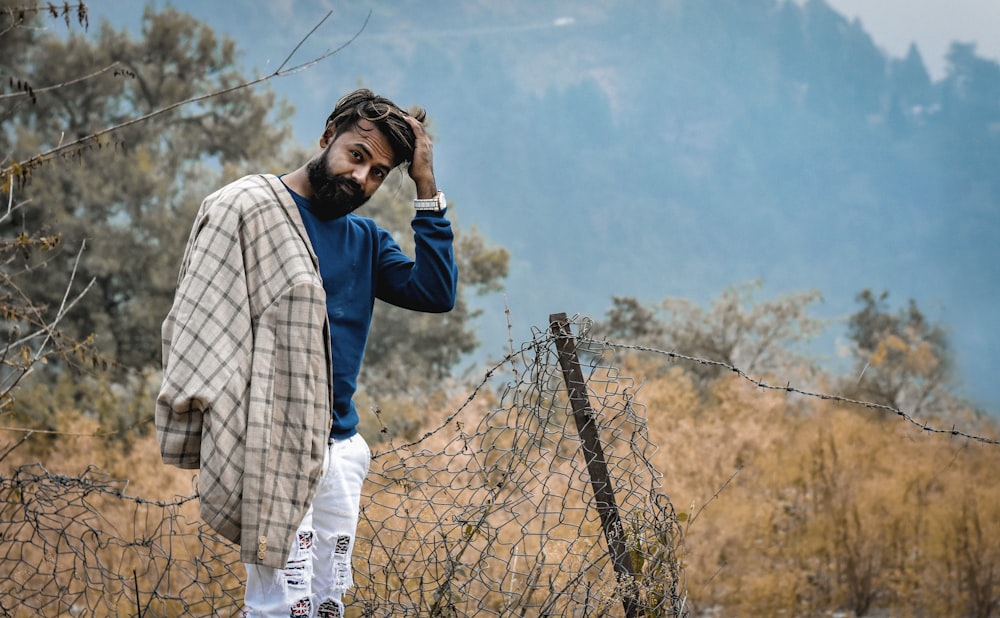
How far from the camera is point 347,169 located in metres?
2.25

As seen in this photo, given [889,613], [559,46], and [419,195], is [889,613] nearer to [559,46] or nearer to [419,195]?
[419,195]

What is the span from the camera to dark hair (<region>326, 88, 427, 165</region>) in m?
2.28

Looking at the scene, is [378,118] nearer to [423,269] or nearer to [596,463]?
[423,269]

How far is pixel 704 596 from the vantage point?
6734mm

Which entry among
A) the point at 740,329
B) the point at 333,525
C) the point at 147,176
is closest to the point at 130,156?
the point at 147,176

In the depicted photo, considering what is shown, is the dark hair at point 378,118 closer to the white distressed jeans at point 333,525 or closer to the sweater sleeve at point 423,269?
the sweater sleeve at point 423,269

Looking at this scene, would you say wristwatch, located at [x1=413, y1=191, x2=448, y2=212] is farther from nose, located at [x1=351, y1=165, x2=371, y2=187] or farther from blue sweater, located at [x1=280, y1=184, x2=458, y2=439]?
nose, located at [x1=351, y1=165, x2=371, y2=187]

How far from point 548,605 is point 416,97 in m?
54.6

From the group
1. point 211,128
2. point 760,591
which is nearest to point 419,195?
point 760,591

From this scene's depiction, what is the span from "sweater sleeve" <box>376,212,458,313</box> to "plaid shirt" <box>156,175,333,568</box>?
0.96ft

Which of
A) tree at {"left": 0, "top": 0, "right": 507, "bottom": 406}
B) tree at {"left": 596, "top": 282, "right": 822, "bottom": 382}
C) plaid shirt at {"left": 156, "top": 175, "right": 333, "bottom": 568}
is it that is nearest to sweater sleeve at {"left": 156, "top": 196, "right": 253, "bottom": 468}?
plaid shirt at {"left": 156, "top": 175, "right": 333, "bottom": 568}

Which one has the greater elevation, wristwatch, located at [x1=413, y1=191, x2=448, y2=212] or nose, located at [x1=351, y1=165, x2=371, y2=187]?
wristwatch, located at [x1=413, y1=191, x2=448, y2=212]

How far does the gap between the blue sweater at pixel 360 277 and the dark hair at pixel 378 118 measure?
175mm

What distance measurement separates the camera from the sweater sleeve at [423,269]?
240cm
